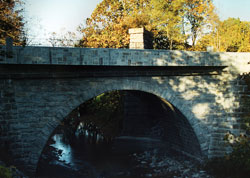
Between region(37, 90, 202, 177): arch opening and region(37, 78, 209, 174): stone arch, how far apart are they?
0.32 metres

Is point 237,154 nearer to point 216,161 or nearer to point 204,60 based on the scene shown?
point 216,161

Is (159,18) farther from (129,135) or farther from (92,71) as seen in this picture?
(92,71)

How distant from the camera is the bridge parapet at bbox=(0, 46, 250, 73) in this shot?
6.81 m

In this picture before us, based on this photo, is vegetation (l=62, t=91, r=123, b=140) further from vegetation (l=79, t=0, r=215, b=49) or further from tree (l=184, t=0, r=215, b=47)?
tree (l=184, t=0, r=215, b=47)

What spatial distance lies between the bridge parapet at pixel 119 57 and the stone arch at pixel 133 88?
0.65 metres

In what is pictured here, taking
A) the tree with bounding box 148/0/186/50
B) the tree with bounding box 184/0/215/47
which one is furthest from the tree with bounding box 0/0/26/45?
the tree with bounding box 184/0/215/47

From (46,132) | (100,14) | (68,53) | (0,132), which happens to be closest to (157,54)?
(68,53)

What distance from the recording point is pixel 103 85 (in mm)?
7980

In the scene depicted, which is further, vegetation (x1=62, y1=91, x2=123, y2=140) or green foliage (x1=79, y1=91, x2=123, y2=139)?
vegetation (x1=62, y1=91, x2=123, y2=140)

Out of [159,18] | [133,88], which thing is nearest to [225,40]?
[159,18]

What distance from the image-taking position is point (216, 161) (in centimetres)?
951

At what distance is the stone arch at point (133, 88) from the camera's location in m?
7.46

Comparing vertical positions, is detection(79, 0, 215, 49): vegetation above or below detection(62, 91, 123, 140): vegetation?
above

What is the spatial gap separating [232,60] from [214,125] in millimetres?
2425
